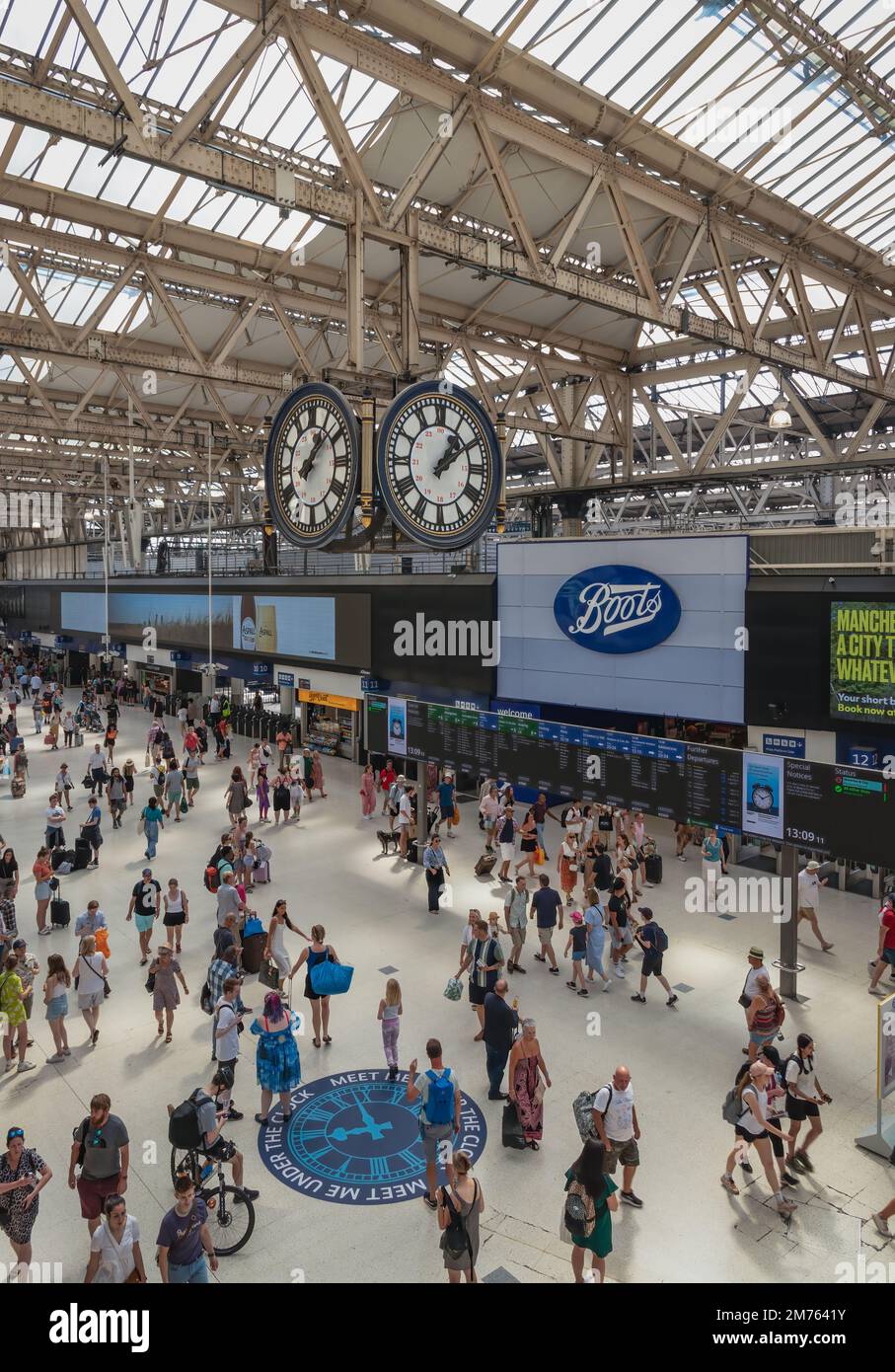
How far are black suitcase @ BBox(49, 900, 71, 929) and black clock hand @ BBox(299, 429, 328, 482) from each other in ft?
26.2

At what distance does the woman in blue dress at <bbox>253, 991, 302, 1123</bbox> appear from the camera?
8391mm

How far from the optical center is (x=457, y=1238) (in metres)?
5.93

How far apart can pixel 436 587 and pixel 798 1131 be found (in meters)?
A: 10.3

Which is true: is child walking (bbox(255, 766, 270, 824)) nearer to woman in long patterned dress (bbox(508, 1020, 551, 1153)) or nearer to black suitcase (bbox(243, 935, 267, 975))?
black suitcase (bbox(243, 935, 267, 975))

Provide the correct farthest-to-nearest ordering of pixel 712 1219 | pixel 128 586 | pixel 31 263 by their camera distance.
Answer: pixel 128 586 < pixel 31 263 < pixel 712 1219

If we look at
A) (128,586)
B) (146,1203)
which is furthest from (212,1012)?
(128,586)

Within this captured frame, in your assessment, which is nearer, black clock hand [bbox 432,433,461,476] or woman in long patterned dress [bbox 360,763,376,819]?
black clock hand [bbox 432,433,461,476]

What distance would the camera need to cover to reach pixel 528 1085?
26.2ft

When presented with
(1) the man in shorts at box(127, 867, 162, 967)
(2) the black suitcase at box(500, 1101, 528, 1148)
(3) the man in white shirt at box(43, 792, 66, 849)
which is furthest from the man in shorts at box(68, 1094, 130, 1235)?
(3) the man in white shirt at box(43, 792, 66, 849)

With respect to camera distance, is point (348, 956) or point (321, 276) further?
point (321, 276)

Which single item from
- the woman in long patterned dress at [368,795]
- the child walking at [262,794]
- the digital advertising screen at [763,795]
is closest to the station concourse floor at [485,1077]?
the digital advertising screen at [763,795]

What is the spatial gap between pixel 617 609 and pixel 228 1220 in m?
8.95

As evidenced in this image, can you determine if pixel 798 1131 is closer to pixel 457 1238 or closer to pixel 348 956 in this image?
pixel 457 1238

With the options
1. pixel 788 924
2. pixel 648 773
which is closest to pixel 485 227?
pixel 648 773
